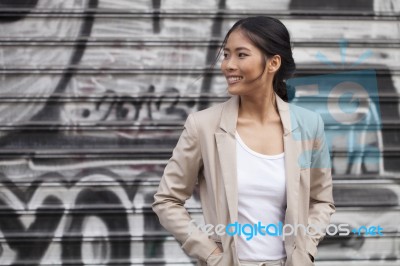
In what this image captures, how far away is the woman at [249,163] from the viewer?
2.78 meters

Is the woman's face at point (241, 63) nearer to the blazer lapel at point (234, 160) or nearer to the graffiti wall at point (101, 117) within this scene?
the blazer lapel at point (234, 160)

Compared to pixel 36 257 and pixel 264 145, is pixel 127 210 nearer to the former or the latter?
pixel 36 257

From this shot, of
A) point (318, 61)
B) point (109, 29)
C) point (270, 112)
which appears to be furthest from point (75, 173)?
point (270, 112)

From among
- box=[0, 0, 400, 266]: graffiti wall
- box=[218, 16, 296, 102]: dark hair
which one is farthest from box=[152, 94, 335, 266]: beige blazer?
box=[0, 0, 400, 266]: graffiti wall

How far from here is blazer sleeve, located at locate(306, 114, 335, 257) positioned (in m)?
2.99

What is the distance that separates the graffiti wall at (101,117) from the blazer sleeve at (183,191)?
6.67ft

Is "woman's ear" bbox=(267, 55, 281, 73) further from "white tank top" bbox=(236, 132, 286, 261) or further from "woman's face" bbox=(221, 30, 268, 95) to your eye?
"white tank top" bbox=(236, 132, 286, 261)

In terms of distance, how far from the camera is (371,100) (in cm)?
512

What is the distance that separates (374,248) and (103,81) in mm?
2221

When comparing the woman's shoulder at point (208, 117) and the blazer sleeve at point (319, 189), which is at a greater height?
the woman's shoulder at point (208, 117)

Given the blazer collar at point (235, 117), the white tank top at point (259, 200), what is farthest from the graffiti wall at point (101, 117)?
the white tank top at point (259, 200)

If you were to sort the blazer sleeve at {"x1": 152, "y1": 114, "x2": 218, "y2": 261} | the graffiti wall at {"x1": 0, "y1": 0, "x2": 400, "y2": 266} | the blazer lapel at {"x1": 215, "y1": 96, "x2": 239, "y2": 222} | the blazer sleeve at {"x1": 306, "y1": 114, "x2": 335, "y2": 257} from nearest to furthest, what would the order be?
the blazer lapel at {"x1": 215, "y1": 96, "x2": 239, "y2": 222} < the blazer sleeve at {"x1": 152, "y1": 114, "x2": 218, "y2": 261} < the blazer sleeve at {"x1": 306, "y1": 114, "x2": 335, "y2": 257} < the graffiti wall at {"x1": 0, "y1": 0, "x2": 400, "y2": 266}

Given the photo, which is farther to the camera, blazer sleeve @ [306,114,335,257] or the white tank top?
blazer sleeve @ [306,114,335,257]

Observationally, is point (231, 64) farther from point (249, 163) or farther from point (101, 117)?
point (101, 117)
